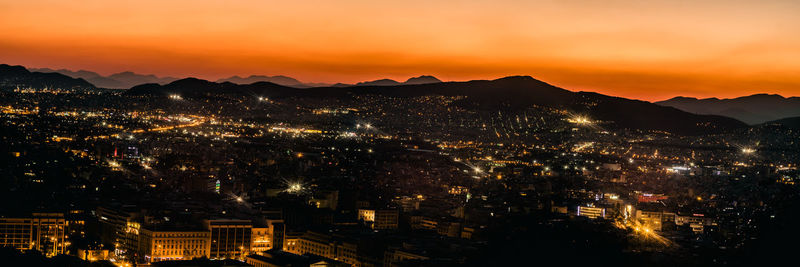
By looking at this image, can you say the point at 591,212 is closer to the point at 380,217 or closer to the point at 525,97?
the point at 380,217

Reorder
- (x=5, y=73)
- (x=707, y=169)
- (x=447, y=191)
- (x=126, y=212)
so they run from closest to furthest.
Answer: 1. (x=126, y=212)
2. (x=447, y=191)
3. (x=707, y=169)
4. (x=5, y=73)

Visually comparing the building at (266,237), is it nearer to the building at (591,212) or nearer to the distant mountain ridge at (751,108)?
the building at (591,212)

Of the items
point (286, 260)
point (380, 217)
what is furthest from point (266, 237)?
point (380, 217)

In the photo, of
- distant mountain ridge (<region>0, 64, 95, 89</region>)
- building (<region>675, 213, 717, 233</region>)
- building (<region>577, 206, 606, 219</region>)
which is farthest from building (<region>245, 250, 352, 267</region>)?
distant mountain ridge (<region>0, 64, 95, 89</region>)

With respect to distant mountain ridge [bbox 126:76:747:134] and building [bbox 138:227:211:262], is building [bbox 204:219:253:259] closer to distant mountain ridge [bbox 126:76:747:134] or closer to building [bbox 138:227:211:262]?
building [bbox 138:227:211:262]

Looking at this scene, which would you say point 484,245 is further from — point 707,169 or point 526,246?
point 707,169

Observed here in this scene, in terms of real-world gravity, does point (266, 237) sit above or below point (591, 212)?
below

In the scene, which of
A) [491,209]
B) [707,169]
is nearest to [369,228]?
[491,209]
